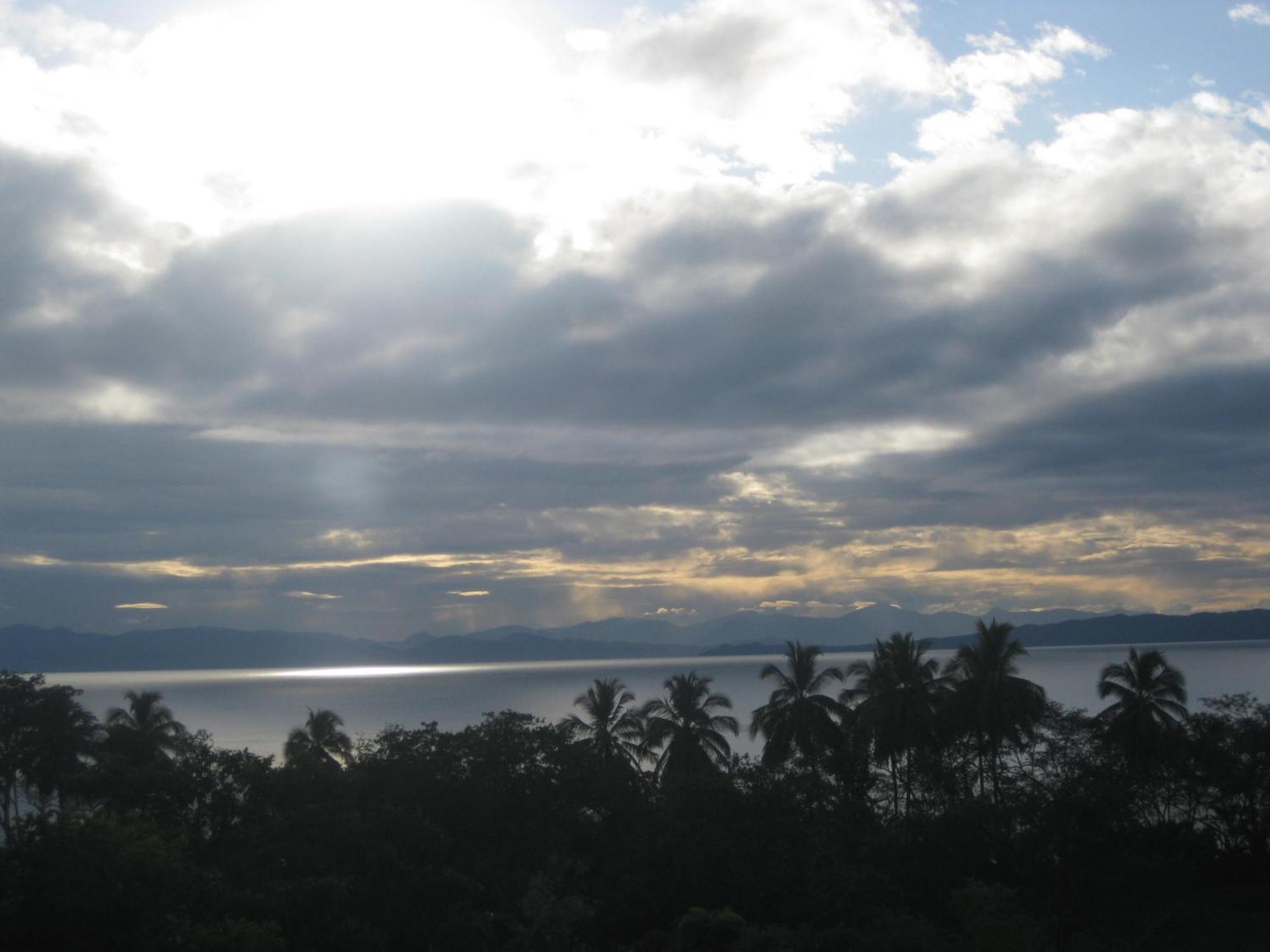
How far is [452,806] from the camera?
1324 inches

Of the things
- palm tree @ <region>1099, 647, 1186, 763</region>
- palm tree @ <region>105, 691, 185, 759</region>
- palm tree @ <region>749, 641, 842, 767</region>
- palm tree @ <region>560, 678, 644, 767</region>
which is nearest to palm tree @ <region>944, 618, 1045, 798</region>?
palm tree @ <region>1099, 647, 1186, 763</region>

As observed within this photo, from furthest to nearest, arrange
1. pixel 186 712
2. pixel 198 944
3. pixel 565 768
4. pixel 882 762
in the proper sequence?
pixel 186 712, pixel 882 762, pixel 565 768, pixel 198 944

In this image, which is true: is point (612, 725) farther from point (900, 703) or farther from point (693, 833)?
point (693, 833)

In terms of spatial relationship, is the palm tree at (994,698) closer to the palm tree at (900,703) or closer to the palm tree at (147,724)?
the palm tree at (900,703)

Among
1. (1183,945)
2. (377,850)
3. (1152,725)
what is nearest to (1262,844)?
(1152,725)

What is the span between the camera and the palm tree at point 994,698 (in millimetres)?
45344

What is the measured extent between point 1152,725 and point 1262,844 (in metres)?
5.91

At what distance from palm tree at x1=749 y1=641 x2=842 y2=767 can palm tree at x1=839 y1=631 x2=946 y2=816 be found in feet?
6.05

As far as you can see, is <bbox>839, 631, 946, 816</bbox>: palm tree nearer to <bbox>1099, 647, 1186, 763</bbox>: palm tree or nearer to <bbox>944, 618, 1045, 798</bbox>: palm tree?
<bbox>944, 618, 1045, 798</bbox>: palm tree

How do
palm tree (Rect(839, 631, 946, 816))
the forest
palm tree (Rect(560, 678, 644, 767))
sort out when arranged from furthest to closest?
1. palm tree (Rect(560, 678, 644, 767))
2. palm tree (Rect(839, 631, 946, 816))
3. the forest

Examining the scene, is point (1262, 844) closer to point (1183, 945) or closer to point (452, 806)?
point (1183, 945)

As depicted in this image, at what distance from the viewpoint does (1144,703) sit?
4547cm

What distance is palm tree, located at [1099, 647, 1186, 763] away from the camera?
146 ft

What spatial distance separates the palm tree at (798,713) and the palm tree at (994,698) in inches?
247
